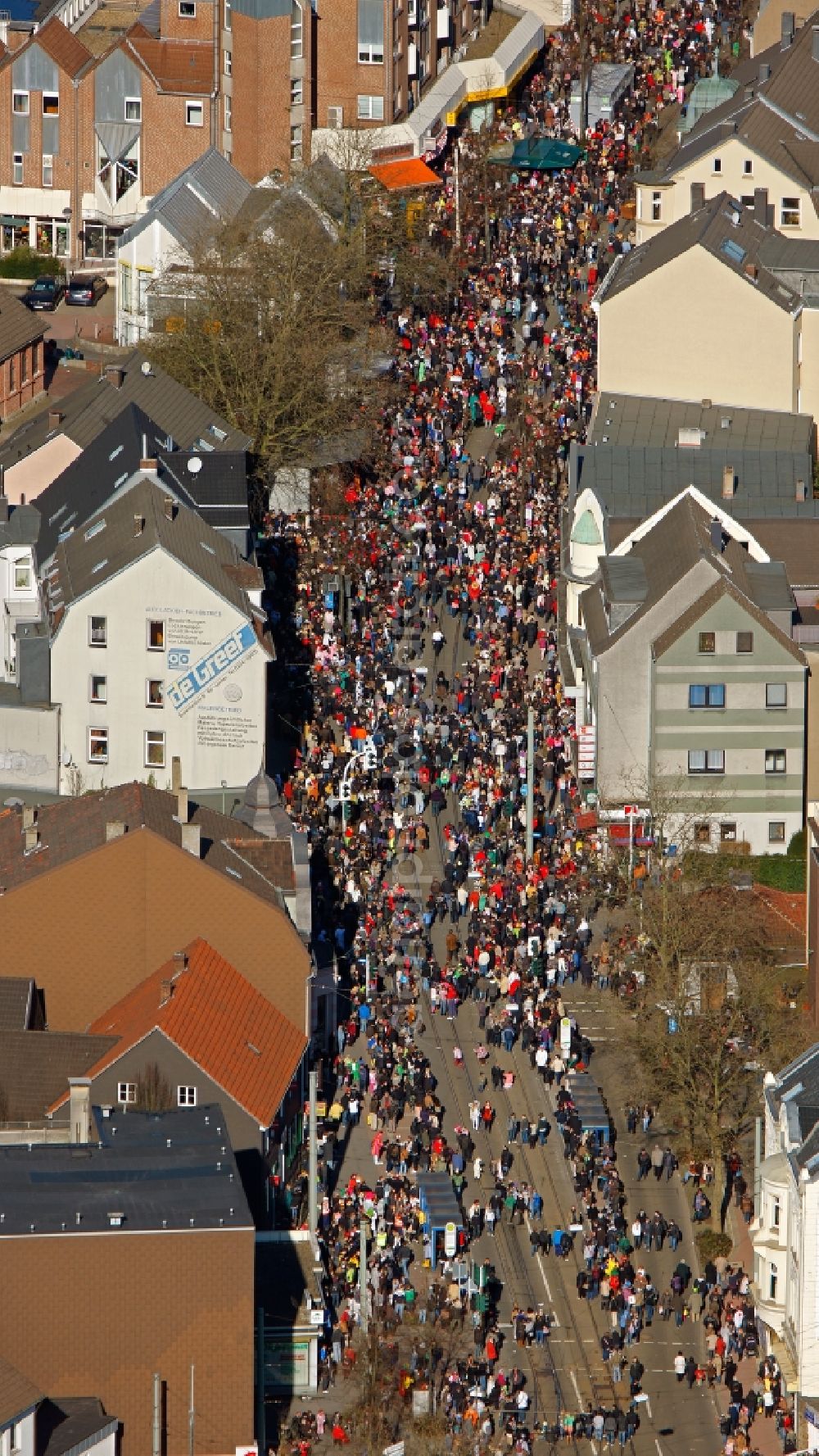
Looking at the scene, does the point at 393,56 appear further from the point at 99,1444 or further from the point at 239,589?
the point at 99,1444

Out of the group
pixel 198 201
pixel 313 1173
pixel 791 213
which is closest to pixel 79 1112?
pixel 313 1173

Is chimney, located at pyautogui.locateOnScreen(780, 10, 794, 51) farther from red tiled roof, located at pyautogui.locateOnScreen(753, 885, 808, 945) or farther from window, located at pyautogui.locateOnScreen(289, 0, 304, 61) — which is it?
red tiled roof, located at pyautogui.locateOnScreen(753, 885, 808, 945)

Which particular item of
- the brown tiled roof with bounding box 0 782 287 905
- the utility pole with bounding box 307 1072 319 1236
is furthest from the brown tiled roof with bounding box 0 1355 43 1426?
the brown tiled roof with bounding box 0 782 287 905

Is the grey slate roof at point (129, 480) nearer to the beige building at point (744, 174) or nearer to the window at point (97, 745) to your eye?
the window at point (97, 745)

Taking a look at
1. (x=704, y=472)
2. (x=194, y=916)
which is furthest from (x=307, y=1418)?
(x=704, y=472)

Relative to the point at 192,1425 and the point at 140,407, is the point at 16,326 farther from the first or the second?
the point at 192,1425

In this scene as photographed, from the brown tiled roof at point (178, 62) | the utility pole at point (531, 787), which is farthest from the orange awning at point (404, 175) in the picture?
the utility pole at point (531, 787)
